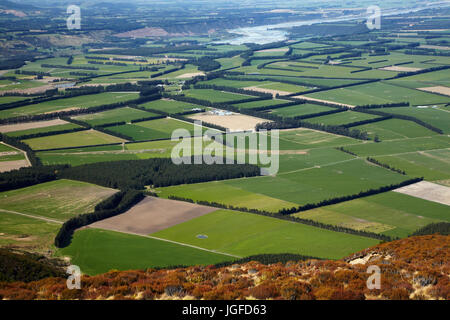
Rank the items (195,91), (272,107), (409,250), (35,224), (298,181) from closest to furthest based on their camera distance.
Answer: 1. (409,250)
2. (35,224)
3. (298,181)
4. (272,107)
5. (195,91)

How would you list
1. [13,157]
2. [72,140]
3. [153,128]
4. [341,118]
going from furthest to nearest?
[341,118] < [153,128] < [72,140] < [13,157]

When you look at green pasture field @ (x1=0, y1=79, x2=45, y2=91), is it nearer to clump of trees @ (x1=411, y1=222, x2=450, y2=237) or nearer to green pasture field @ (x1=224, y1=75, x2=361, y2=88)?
green pasture field @ (x1=224, y1=75, x2=361, y2=88)

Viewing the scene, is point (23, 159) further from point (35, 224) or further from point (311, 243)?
point (311, 243)

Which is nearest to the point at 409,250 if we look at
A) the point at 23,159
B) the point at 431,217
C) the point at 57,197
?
the point at 431,217

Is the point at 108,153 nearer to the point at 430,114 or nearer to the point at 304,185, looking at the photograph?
the point at 304,185

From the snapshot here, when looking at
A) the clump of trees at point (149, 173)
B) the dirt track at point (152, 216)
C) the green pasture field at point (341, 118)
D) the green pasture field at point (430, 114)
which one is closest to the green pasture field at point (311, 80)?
the green pasture field at point (430, 114)

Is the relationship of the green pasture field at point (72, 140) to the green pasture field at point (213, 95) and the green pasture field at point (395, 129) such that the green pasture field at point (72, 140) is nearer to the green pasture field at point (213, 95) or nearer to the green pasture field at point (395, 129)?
the green pasture field at point (213, 95)

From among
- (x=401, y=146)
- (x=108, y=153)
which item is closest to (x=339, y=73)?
(x=401, y=146)
